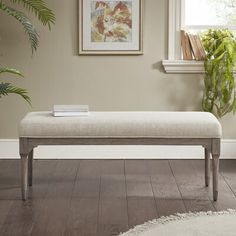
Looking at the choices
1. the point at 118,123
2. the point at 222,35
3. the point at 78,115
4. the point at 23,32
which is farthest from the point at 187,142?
the point at 23,32

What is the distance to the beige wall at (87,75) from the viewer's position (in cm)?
509

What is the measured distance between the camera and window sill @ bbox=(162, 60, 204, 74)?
5090mm

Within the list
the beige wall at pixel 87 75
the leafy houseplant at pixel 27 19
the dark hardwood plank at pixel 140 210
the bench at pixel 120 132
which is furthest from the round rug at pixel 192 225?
the beige wall at pixel 87 75

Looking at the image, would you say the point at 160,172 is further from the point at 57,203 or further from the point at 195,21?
the point at 195,21

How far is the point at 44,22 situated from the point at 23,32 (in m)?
0.31

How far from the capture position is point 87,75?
5160 mm

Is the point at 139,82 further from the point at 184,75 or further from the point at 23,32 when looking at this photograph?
the point at 23,32

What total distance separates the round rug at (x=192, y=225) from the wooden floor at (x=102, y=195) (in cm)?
11

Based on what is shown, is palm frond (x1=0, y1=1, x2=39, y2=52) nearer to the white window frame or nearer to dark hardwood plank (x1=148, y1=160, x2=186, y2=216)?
the white window frame

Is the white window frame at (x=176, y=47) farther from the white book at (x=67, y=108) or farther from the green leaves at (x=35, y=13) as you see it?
the white book at (x=67, y=108)

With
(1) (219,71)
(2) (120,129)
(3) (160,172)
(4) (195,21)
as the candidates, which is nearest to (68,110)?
(2) (120,129)

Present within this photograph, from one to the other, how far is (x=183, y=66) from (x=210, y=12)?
1.69 ft

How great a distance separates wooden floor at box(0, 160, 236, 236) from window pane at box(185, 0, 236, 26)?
1.13 m

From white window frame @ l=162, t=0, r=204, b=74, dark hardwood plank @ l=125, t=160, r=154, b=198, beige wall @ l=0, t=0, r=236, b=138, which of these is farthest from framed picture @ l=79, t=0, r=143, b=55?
dark hardwood plank @ l=125, t=160, r=154, b=198
